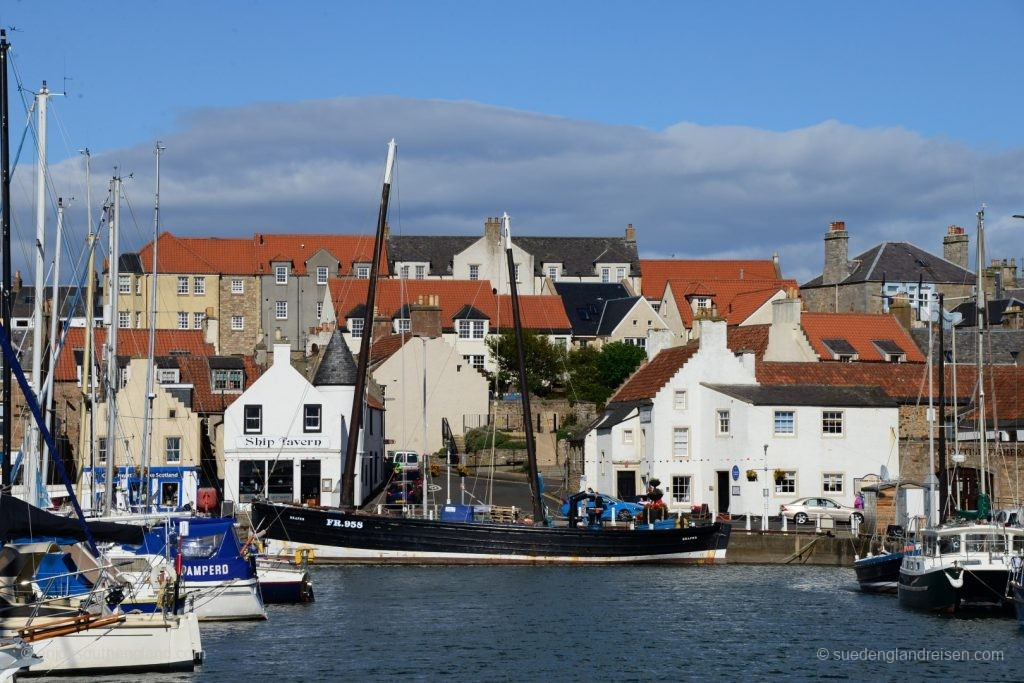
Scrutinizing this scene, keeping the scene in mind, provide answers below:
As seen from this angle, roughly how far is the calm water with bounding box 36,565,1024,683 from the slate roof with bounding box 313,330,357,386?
1860 centimetres

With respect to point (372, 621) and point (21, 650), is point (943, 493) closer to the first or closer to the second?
point (372, 621)

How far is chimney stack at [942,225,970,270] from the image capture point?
119 metres

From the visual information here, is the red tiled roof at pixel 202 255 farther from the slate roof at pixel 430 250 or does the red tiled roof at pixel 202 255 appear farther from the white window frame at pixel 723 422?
the white window frame at pixel 723 422

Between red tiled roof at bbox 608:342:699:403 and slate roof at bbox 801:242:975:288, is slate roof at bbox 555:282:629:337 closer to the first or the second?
slate roof at bbox 801:242:975:288

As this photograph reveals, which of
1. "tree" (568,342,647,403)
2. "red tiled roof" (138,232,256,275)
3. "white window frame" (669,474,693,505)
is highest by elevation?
"red tiled roof" (138,232,256,275)

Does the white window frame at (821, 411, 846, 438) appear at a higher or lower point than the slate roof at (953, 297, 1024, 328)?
lower

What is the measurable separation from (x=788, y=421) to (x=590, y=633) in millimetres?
29095

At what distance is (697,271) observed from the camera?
434 ft

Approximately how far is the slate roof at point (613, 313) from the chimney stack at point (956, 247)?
82.8 ft

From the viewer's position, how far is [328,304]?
11144cm

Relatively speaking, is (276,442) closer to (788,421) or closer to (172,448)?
(172,448)

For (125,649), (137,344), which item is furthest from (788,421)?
(125,649)
